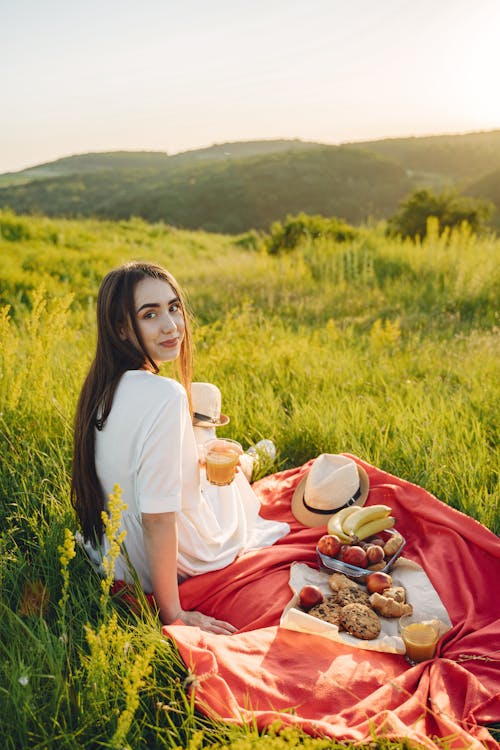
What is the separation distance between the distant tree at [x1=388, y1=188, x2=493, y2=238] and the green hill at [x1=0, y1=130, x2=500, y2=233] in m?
30.1

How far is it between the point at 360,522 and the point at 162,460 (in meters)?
1.19

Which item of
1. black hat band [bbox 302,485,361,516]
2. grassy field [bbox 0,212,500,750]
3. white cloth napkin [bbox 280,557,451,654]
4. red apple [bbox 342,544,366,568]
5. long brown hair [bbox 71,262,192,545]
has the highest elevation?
long brown hair [bbox 71,262,192,545]

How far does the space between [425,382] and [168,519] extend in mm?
3257

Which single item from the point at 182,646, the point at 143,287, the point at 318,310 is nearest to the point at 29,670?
the point at 182,646

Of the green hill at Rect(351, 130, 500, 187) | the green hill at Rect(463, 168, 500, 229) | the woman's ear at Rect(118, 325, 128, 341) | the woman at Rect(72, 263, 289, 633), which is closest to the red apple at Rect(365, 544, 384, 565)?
the woman at Rect(72, 263, 289, 633)

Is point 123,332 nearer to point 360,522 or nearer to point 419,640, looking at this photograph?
point 360,522

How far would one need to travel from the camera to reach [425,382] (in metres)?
4.99

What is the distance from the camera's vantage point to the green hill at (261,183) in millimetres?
50344

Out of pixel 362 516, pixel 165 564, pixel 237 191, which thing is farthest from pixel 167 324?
pixel 237 191

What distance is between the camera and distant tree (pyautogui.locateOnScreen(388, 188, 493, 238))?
15953mm

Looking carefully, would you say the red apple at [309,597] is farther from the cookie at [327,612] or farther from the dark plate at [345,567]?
the dark plate at [345,567]

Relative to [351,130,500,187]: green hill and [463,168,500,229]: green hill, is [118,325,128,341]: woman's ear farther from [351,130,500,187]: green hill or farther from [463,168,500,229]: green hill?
[351,130,500,187]: green hill

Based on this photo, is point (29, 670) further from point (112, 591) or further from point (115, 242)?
point (115, 242)

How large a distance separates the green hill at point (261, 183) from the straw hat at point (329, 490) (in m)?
44.2
